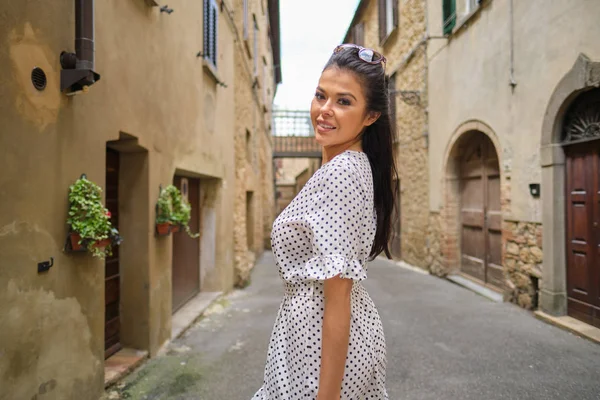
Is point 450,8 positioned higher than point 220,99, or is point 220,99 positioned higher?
point 450,8

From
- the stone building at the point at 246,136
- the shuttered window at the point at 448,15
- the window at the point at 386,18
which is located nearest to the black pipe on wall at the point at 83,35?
the stone building at the point at 246,136

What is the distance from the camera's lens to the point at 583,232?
→ 4555 millimetres

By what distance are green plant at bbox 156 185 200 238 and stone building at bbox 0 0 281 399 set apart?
0.22 ft

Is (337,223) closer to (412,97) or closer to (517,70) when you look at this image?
(517,70)

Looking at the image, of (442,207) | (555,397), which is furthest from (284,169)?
(555,397)

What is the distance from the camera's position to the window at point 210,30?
5379mm

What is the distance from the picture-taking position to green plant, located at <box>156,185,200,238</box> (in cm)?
368

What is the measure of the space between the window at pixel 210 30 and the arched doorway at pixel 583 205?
451 centimetres

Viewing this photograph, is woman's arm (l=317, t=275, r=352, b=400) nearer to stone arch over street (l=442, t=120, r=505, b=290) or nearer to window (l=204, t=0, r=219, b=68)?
window (l=204, t=0, r=219, b=68)

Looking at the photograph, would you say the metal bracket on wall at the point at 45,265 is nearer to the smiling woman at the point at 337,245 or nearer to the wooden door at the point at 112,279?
the wooden door at the point at 112,279

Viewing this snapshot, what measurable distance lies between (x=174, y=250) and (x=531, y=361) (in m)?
4.03

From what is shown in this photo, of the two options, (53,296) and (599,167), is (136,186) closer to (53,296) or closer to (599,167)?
(53,296)

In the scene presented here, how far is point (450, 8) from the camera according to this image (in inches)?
300

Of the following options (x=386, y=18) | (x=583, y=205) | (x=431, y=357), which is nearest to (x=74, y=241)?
(x=431, y=357)
